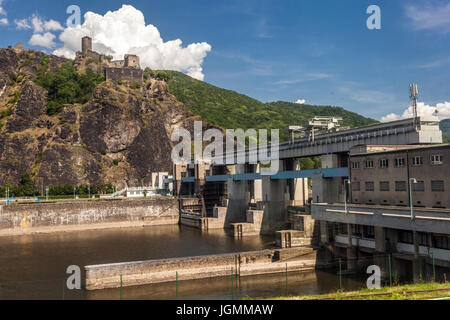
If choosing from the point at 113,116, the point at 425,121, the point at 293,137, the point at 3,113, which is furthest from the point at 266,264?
the point at 3,113

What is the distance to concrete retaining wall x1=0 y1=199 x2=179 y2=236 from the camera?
7331 cm

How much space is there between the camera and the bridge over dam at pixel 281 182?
4981 cm

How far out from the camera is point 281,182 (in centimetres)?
7212

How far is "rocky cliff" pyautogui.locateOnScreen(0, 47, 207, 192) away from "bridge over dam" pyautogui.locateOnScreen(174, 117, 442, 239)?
77.3ft

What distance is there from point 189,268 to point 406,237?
21053mm

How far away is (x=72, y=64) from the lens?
158250 mm

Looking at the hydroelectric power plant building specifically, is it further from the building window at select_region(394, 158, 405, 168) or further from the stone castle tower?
the stone castle tower

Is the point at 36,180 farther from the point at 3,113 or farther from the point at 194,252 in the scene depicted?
the point at 194,252

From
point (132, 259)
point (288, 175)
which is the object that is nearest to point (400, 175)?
point (288, 175)

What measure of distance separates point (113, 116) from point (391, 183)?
94469 millimetres

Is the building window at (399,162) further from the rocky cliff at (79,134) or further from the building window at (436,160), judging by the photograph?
the rocky cliff at (79,134)

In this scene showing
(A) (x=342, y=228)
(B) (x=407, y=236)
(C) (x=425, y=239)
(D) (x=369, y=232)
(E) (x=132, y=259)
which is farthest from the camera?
(E) (x=132, y=259)

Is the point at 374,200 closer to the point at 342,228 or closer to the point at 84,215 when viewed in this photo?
the point at 342,228
